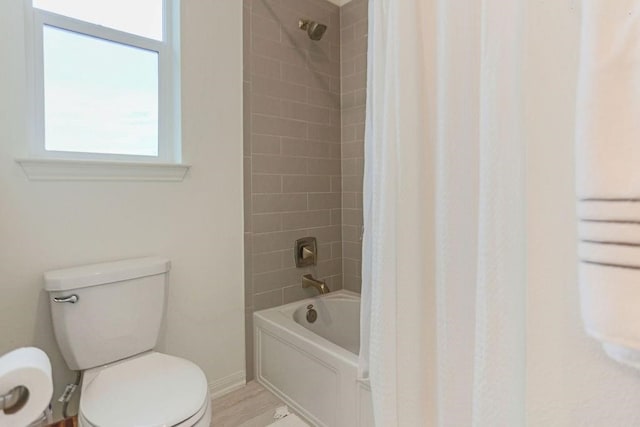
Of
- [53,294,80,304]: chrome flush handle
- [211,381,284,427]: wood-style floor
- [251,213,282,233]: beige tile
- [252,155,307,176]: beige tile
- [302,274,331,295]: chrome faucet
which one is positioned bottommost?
[211,381,284,427]: wood-style floor

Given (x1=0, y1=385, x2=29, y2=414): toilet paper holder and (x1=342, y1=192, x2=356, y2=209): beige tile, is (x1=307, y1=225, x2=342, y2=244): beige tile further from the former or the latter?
(x1=0, y1=385, x2=29, y2=414): toilet paper holder

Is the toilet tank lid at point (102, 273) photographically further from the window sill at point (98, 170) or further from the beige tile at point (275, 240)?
the beige tile at point (275, 240)

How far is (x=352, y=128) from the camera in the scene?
235 cm

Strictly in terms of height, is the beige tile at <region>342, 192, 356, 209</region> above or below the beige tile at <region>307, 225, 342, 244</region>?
above

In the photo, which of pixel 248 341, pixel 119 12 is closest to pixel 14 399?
pixel 248 341

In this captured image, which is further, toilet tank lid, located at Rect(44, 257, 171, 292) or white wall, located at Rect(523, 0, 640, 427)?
toilet tank lid, located at Rect(44, 257, 171, 292)

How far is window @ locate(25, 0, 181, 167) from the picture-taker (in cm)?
142

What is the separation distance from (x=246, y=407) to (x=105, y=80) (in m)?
1.73

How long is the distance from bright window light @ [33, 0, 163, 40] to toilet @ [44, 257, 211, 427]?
3.59 ft

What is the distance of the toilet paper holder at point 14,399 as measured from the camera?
61 cm

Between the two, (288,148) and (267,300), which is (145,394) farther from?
(288,148)

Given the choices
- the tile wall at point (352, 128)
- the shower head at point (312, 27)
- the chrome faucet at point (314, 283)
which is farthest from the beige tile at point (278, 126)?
the chrome faucet at point (314, 283)

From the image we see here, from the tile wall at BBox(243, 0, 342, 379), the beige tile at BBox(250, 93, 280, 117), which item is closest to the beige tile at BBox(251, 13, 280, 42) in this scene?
the tile wall at BBox(243, 0, 342, 379)

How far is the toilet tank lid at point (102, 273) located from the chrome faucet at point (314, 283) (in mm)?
911
